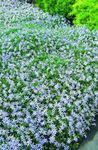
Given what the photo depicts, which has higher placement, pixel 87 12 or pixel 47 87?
pixel 87 12

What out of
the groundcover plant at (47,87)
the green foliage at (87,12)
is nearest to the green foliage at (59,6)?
the green foliage at (87,12)

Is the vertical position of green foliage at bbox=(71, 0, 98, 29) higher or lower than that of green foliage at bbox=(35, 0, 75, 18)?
lower

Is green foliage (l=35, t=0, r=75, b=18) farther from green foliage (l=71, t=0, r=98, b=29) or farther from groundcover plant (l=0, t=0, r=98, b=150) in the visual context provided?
groundcover plant (l=0, t=0, r=98, b=150)

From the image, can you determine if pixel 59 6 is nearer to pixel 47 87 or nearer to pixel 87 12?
pixel 87 12

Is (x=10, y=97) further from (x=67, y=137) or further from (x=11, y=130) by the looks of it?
(x=67, y=137)

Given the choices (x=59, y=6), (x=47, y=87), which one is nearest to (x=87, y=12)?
(x=59, y=6)

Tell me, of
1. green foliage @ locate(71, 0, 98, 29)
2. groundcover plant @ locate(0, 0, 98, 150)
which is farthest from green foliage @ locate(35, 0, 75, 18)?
groundcover plant @ locate(0, 0, 98, 150)
